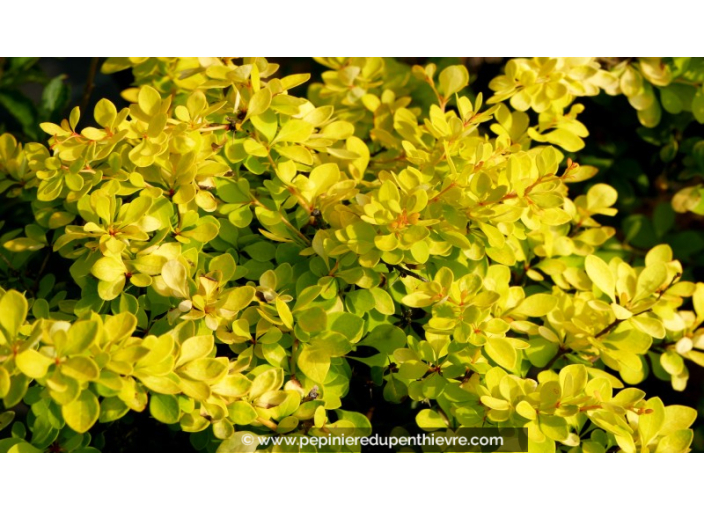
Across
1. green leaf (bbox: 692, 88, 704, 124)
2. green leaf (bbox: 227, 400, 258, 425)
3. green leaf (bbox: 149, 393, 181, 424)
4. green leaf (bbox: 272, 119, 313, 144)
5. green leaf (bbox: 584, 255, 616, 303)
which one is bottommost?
green leaf (bbox: 227, 400, 258, 425)

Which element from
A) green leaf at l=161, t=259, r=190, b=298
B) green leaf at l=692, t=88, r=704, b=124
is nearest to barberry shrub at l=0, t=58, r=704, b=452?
green leaf at l=161, t=259, r=190, b=298

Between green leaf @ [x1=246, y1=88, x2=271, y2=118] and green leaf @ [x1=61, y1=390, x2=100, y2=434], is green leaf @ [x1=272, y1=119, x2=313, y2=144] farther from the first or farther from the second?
green leaf @ [x1=61, y1=390, x2=100, y2=434]

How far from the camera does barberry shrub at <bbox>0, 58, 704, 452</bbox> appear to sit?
1146 mm

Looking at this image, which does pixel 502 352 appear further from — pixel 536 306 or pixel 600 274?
pixel 600 274

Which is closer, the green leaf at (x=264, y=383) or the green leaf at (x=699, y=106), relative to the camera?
the green leaf at (x=264, y=383)

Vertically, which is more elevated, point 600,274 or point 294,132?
point 294,132

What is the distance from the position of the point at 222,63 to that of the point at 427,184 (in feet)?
2.00

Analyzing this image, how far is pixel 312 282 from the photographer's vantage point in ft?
4.11

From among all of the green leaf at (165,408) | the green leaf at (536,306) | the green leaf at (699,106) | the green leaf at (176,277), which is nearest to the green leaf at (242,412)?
the green leaf at (165,408)

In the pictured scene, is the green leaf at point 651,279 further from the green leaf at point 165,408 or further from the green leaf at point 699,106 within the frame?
the green leaf at point 165,408

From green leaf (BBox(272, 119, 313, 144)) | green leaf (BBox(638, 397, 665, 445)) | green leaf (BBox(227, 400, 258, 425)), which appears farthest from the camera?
green leaf (BBox(272, 119, 313, 144))

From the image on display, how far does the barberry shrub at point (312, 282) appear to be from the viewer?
1.15m

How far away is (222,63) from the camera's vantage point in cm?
153

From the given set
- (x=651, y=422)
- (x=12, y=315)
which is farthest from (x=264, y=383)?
(x=651, y=422)
